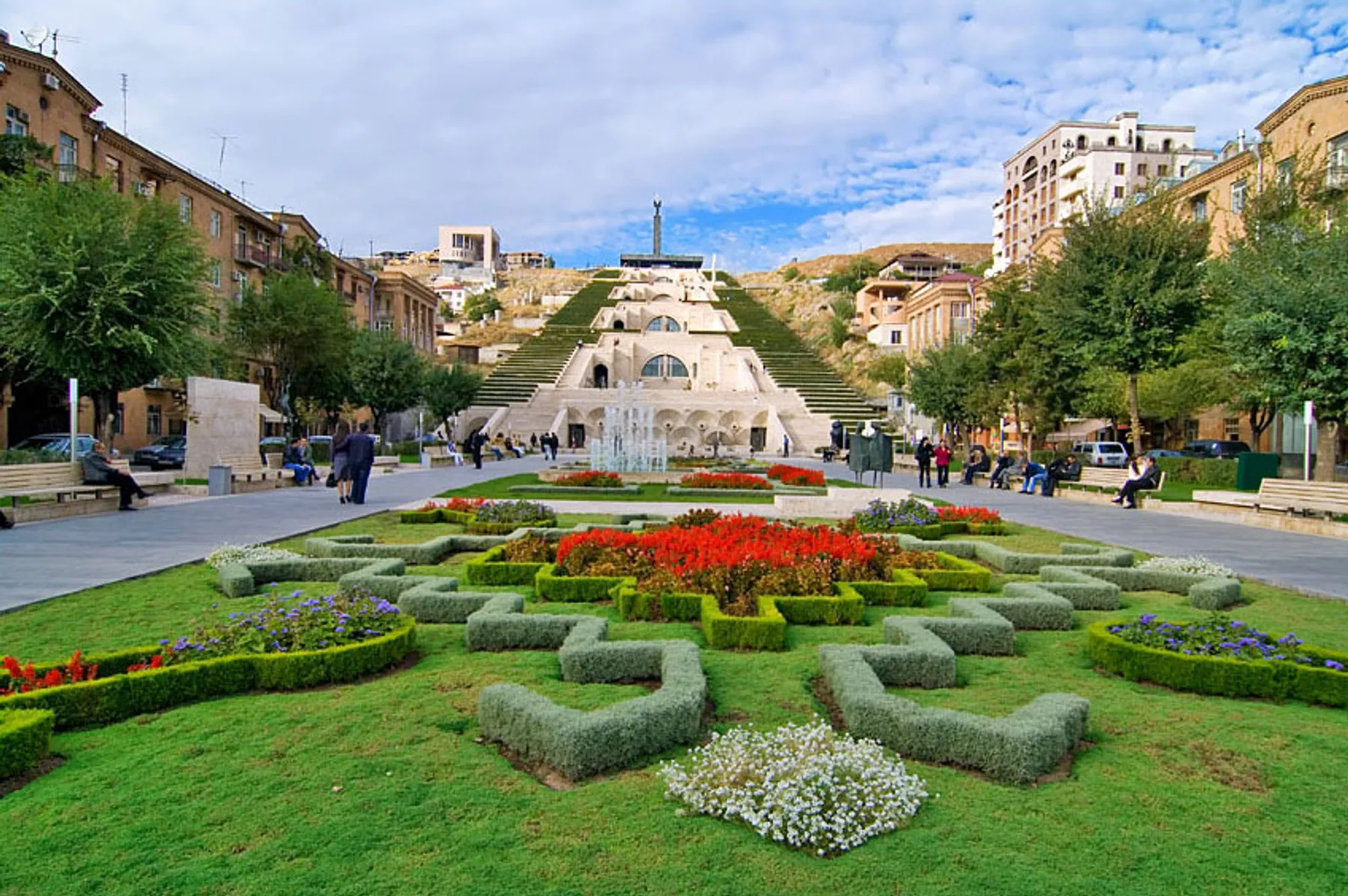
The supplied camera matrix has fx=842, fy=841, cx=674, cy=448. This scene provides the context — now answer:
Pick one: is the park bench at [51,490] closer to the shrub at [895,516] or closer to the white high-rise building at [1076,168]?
the shrub at [895,516]

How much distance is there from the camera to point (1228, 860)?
3.45 m

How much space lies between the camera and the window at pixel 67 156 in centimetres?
2945

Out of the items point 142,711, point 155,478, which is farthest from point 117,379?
point 142,711

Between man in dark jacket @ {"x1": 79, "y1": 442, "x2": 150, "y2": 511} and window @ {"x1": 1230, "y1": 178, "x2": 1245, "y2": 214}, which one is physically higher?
window @ {"x1": 1230, "y1": 178, "x2": 1245, "y2": 214}

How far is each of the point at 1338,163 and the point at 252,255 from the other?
48463mm

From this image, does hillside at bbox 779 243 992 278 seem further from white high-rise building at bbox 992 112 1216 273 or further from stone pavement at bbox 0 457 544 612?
stone pavement at bbox 0 457 544 612

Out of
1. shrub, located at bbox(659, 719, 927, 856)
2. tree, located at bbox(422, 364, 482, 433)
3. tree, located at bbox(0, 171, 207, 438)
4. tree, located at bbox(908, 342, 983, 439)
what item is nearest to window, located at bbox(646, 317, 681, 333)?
tree, located at bbox(422, 364, 482, 433)

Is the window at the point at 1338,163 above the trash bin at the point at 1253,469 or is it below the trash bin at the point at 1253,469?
above

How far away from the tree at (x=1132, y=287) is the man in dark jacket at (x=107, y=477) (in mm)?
23862

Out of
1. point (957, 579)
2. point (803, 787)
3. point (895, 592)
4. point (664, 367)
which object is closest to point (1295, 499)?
point (957, 579)

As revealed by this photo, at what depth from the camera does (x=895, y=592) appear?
8.38 meters

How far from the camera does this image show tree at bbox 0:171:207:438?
60.5 feet

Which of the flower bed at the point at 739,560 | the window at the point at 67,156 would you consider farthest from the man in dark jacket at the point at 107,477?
the window at the point at 67,156

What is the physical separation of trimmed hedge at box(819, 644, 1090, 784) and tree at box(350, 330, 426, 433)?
40.5m
